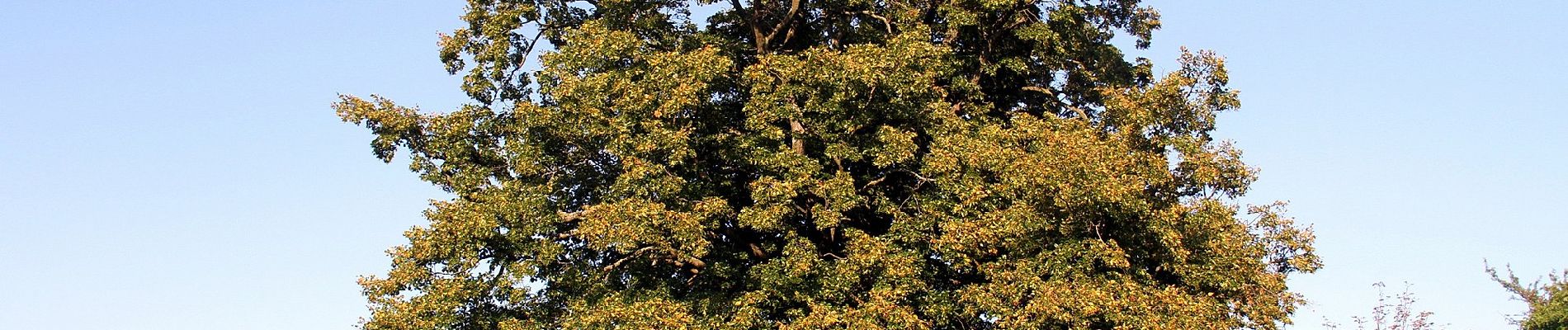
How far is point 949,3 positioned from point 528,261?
37.0 feet

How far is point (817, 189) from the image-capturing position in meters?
30.0

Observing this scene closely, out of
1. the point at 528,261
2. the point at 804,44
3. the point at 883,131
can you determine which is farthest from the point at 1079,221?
the point at 528,261

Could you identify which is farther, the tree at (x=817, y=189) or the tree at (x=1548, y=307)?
the tree at (x=1548, y=307)

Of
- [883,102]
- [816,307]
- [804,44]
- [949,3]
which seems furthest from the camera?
[804,44]

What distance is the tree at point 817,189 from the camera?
28719 mm

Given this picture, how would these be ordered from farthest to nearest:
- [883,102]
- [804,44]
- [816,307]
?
[804,44] < [883,102] < [816,307]

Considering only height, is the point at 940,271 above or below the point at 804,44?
below

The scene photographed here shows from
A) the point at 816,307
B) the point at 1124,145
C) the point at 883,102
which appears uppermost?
the point at 883,102

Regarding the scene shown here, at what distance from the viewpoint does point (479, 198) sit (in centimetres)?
3203

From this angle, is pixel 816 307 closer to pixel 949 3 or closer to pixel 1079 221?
pixel 1079 221

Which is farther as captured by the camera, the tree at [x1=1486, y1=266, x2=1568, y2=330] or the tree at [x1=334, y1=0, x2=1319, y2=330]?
the tree at [x1=1486, y1=266, x2=1568, y2=330]

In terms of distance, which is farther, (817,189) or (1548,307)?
(1548,307)

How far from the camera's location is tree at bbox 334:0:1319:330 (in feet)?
94.2

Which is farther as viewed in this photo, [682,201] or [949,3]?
[949,3]
